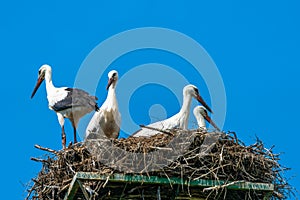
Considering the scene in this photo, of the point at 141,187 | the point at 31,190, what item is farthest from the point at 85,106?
the point at 141,187

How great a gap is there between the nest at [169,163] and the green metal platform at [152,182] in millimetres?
43

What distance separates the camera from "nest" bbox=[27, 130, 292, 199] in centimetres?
829

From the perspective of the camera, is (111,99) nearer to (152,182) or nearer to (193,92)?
(193,92)

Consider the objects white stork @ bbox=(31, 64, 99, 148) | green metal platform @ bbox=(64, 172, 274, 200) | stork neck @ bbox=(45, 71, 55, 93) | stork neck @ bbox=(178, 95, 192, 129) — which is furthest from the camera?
stork neck @ bbox=(45, 71, 55, 93)

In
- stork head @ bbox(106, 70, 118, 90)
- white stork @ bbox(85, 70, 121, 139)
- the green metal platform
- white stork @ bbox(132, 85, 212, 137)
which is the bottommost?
the green metal platform

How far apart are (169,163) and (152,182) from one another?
0.94ft

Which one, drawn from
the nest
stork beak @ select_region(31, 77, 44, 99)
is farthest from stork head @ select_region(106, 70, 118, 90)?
the nest

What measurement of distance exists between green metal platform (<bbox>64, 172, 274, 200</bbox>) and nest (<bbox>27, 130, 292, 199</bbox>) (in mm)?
43

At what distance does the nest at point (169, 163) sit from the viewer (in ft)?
27.2

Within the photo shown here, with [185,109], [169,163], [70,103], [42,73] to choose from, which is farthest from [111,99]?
[169,163]

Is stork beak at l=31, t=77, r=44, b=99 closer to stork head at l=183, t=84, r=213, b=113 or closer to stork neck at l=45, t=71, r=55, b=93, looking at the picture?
stork neck at l=45, t=71, r=55, b=93

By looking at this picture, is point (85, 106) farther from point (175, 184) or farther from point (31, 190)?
point (175, 184)

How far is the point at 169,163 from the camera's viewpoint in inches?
328

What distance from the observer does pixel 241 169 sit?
8.54 metres
